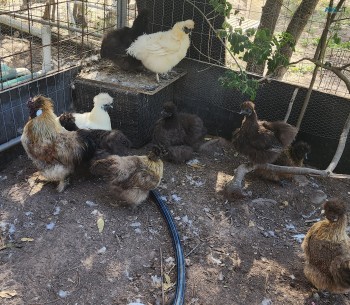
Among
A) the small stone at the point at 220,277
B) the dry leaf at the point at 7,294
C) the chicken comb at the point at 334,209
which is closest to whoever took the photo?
the dry leaf at the point at 7,294

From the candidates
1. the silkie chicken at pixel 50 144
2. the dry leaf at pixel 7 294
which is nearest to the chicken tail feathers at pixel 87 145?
the silkie chicken at pixel 50 144

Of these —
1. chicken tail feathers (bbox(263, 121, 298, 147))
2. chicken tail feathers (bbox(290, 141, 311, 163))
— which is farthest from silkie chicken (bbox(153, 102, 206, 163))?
chicken tail feathers (bbox(290, 141, 311, 163))

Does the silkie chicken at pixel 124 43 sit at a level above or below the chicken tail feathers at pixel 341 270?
above

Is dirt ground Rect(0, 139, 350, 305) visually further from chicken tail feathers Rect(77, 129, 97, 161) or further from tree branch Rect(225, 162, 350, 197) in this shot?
chicken tail feathers Rect(77, 129, 97, 161)

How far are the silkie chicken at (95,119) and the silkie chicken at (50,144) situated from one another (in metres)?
0.34

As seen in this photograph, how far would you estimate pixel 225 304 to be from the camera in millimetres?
3574

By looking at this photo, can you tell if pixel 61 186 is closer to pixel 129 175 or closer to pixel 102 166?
pixel 102 166

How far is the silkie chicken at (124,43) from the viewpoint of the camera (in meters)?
5.96

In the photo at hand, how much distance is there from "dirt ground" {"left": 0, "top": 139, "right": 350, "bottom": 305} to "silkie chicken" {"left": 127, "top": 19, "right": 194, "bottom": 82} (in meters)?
1.63

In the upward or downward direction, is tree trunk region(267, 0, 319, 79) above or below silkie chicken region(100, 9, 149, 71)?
above

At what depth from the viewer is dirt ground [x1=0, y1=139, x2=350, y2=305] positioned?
359cm

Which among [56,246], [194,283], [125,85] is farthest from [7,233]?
[125,85]

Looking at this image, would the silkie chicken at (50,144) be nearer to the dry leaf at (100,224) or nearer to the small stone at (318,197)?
the dry leaf at (100,224)

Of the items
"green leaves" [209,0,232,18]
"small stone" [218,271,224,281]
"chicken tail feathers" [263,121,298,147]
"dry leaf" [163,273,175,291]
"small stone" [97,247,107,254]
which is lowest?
"small stone" [218,271,224,281]
